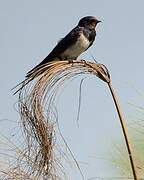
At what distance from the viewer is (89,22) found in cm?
534

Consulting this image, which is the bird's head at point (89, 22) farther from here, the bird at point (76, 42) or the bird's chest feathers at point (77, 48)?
the bird's chest feathers at point (77, 48)

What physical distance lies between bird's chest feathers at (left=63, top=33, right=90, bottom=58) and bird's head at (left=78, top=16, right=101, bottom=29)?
31cm

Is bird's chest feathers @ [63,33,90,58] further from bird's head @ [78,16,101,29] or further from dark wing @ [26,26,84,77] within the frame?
bird's head @ [78,16,101,29]

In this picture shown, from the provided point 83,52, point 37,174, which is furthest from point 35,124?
point 83,52

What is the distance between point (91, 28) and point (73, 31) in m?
0.19

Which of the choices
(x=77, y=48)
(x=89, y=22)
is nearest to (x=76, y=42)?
(x=77, y=48)

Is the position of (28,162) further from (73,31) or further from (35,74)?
(73,31)

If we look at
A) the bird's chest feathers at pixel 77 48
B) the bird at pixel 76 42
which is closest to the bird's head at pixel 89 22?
the bird at pixel 76 42

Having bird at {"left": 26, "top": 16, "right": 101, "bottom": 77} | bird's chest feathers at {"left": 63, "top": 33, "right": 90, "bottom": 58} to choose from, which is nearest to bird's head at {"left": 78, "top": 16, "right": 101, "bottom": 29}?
bird at {"left": 26, "top": 16, "right": 101, "bottom": 77}

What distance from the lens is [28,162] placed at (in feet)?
6.86

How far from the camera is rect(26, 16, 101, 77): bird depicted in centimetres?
487

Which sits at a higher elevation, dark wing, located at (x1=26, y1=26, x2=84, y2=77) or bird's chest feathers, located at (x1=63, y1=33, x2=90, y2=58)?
dark wing, located at (x1=26, y1=26, x2=84, y2=77)

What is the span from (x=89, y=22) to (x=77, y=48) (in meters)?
0.57

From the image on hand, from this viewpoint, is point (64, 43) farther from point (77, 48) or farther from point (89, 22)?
point (89, 22)
